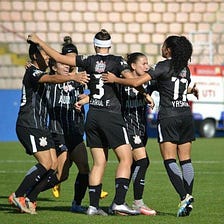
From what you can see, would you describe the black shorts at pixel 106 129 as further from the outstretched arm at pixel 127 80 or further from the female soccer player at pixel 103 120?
the outstretched arm at pixel 127 80

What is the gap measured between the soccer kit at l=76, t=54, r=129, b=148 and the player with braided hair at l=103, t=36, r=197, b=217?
0.44 meters

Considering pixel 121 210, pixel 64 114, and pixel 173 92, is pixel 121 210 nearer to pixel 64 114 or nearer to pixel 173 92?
pixel 173 92

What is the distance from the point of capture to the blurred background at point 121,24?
99.8 ft

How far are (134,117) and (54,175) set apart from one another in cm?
125

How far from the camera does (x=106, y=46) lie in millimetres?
10219

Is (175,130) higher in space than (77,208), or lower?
higher

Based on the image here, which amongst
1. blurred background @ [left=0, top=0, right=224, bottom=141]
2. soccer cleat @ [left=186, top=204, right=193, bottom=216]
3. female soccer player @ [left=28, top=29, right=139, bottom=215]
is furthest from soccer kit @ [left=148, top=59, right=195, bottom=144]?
blurred background @ [left=0, top=0, right=224, bottom=141]

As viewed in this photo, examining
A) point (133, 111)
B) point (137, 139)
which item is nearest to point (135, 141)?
point (137, 139)

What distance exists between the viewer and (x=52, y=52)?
1010cm

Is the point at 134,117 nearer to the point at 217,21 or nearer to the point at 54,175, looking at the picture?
the point at 54,175

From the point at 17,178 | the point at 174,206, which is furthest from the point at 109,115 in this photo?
the point at 17,178

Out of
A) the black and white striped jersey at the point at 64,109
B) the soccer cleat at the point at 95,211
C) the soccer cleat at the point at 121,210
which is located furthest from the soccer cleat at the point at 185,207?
the black and white striped jersey at the point at 64,109

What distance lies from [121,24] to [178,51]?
20737 millimetres

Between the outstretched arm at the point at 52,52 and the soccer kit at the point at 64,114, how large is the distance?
1.30 m
